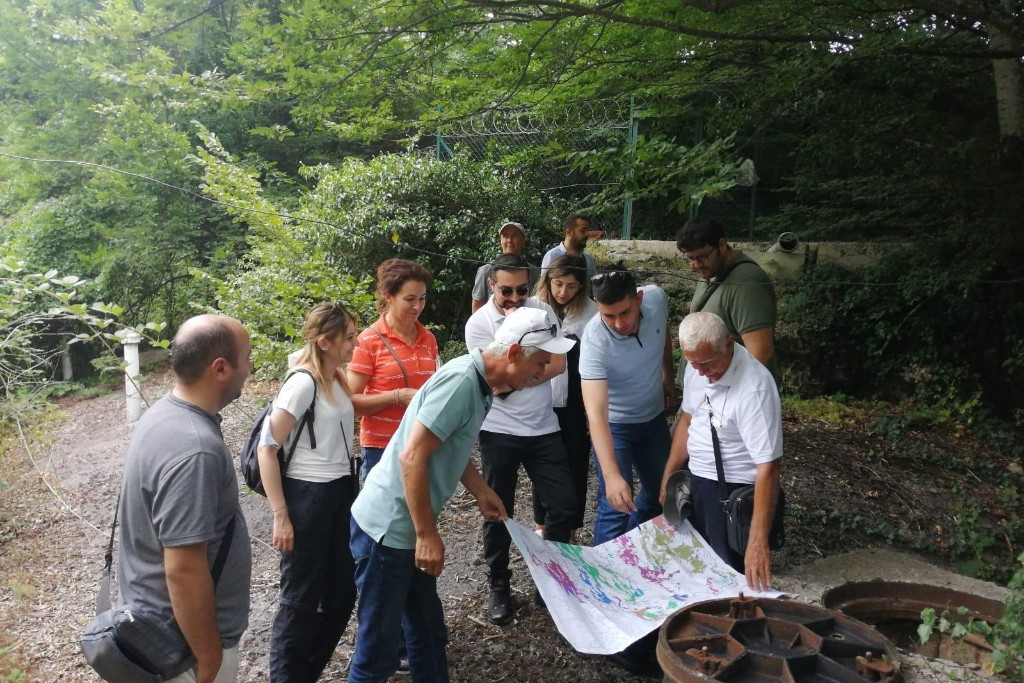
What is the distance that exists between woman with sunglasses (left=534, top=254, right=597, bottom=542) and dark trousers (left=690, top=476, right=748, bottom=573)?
950 mm

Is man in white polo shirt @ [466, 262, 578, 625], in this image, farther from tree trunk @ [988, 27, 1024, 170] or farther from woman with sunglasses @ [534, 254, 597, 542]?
tree trunk @ [988, 27, 1024, 170]

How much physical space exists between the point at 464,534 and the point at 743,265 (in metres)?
2.67

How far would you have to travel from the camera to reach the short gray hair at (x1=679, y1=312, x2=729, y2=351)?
299 cm

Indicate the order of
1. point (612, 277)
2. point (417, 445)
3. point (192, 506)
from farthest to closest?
point (612, 277) < point (417, 445) < point (192, 506)

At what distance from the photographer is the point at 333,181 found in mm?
9391

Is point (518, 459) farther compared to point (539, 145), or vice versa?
point (539, 145)

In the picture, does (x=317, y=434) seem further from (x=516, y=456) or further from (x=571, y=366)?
(x=571, y=366)

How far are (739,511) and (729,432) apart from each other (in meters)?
0.33

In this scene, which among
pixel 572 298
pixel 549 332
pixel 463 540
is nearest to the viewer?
pixel 549 332

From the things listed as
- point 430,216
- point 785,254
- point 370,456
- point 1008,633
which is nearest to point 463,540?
point 370,456

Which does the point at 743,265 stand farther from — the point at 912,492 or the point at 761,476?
the point at 912,492

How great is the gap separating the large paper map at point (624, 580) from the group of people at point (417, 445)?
108 mm

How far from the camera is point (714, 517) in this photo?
10.6ft

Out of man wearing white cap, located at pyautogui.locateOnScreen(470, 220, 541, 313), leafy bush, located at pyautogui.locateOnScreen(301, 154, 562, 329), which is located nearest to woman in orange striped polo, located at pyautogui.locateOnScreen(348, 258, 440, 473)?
man wearing white cap, located at pyautogui.locateOnScreen(470, 220, 541, 313)
